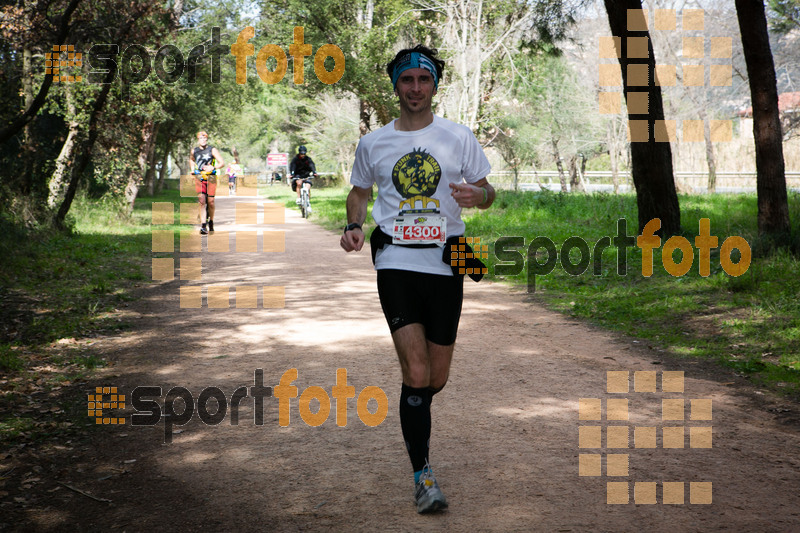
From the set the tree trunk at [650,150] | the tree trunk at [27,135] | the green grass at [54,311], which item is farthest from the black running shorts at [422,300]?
the tree trunk at [27,135]

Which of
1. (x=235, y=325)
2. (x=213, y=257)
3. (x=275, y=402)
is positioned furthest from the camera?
(x=213, y=257)

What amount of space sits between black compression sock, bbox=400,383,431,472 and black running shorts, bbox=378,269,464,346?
0.30 metres

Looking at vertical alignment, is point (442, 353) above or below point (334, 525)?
above

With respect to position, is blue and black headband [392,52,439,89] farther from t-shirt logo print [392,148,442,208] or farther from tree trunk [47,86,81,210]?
tree trunk [47,86,81,210]

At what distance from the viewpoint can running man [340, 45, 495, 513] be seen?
3801mm

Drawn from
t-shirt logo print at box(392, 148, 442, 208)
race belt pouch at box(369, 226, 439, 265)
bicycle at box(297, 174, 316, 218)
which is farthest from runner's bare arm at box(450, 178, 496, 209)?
bicycle at box(297, 174, 316, 218)

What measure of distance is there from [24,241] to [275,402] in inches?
377

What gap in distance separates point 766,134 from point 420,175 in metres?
8.89

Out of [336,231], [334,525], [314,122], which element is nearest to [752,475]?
[334,525]

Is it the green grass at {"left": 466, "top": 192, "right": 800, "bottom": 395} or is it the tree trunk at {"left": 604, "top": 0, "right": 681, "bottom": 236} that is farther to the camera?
the tree trunk at {"left": 604, "top": 0, "right": 681, "bottom": 236}

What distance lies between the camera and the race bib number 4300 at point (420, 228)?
3.79m

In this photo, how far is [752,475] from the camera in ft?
13.6

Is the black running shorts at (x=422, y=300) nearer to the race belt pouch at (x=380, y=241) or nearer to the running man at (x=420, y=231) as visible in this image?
the running man at (x=420, y=231)

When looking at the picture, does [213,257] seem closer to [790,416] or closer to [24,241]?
[24,241]
